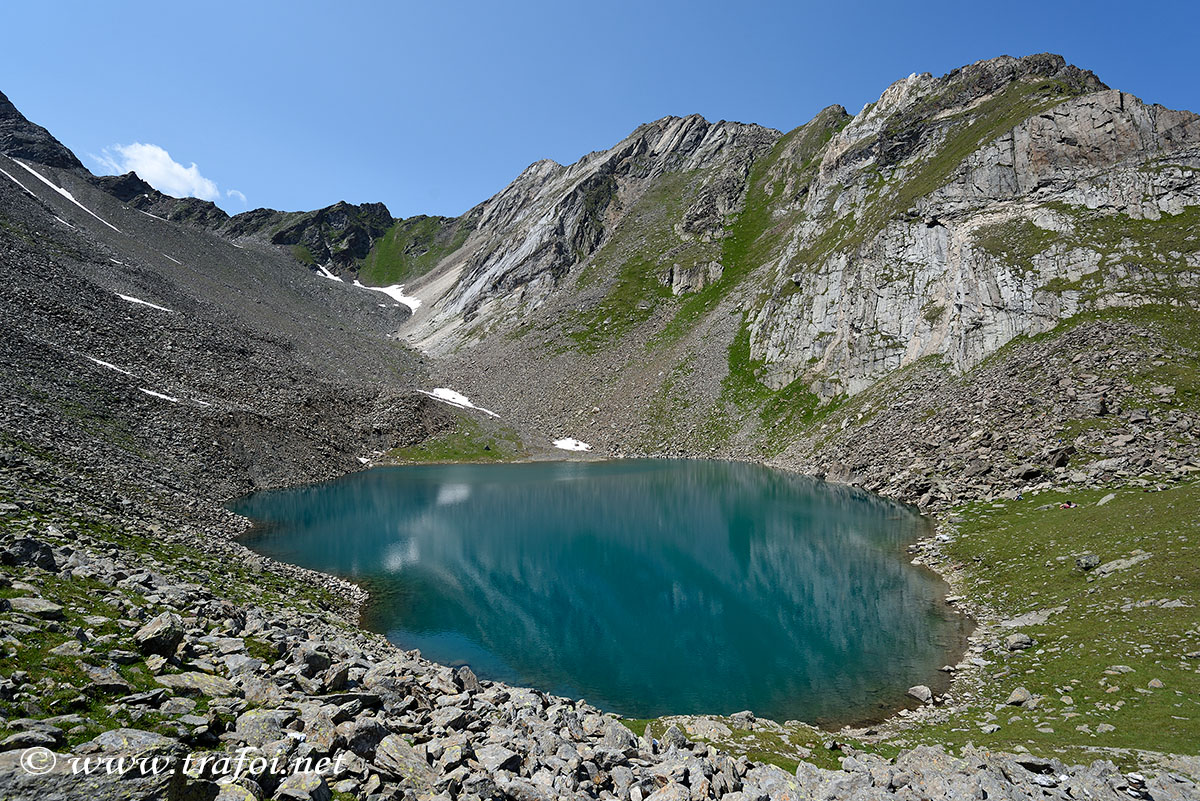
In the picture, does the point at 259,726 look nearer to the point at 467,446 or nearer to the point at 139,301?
the point at 467,446

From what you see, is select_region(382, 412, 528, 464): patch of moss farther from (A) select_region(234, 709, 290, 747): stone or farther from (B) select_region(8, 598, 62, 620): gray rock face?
(A) select_region(234, 709, 290, 747): stone

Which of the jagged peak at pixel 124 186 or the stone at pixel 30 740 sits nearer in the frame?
the stone at pixel 30 740

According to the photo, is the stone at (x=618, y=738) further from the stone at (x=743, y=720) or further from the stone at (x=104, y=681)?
the stone at (x=104, y=681)

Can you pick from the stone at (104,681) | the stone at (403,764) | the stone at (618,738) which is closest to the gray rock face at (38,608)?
the stone at (104,681)

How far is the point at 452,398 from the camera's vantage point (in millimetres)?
108812

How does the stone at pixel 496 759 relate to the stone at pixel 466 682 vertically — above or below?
above

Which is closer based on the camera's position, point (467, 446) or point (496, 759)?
point (496, 759)

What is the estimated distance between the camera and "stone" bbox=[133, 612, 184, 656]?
36.2 ft

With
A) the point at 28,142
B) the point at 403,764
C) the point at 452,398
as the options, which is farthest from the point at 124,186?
the point at 403,764

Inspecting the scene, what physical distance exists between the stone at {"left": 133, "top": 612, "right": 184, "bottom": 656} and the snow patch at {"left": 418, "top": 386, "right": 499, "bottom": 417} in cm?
9212

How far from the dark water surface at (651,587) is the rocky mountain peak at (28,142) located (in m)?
169

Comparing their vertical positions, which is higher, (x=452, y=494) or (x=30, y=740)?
(x=30, y=740)

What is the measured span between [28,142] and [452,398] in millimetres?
151489

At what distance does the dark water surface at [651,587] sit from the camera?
22.2 meters
